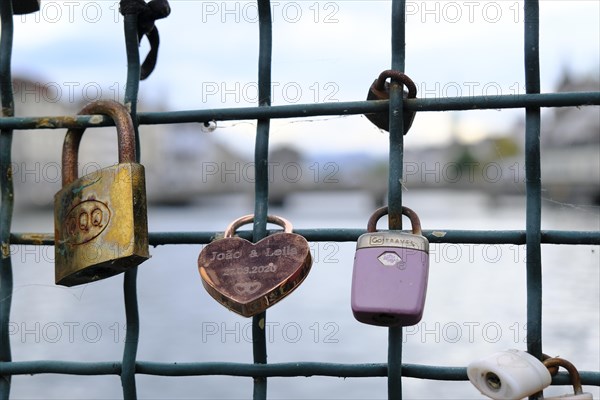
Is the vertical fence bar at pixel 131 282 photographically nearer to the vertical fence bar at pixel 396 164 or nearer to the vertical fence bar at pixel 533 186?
the vertical fence bar at pixel 396 164

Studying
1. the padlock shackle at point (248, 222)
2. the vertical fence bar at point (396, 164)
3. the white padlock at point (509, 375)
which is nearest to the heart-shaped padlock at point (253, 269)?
Result: the padlock shackle at point (248, 222)

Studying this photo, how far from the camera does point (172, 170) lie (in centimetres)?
4250

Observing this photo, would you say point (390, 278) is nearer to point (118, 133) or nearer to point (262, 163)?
point (262, 163)

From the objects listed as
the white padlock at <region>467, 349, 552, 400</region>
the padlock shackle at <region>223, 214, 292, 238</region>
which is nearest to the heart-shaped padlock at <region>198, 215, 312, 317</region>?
the padlock shackle at <region>223, 214, 292, 238</region>

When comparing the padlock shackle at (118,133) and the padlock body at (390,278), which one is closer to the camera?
the padlock body at (390,278)

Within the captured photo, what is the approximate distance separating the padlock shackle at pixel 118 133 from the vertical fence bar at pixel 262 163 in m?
0.15

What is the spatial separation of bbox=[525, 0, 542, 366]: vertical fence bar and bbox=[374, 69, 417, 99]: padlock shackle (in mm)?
129

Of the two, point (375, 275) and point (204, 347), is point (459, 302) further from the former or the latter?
point (375, 275)

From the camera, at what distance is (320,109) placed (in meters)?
0.92

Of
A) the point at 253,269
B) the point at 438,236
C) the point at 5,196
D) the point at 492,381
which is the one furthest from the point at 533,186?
the point at 5,196

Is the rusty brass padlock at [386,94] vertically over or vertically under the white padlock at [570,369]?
over

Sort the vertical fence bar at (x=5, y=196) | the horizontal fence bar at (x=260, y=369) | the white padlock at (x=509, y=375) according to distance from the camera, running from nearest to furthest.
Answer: the white padlock at (x=509, y=375) → the horizontal fence bar at (x=260, y=369) → the vertical fence bar at (x=5, y=196)

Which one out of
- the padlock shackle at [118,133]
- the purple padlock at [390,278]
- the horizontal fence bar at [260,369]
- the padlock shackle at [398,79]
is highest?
the padlock shackle at [398,79]

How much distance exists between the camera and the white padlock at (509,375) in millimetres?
777
